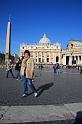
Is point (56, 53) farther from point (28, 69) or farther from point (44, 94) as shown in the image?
point (28, 69)

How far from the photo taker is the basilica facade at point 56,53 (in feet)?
425

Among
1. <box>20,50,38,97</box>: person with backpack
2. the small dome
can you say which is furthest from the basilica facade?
<box>20,50,38,97</box>: person with backpack

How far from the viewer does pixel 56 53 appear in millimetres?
136500

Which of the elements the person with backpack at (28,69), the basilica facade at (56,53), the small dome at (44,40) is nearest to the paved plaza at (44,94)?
the person with backpack at (28,69)

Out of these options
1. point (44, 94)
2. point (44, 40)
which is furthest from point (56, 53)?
point (44, 94)

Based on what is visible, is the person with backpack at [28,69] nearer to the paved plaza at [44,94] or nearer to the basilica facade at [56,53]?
the paved plaza at [44,94]

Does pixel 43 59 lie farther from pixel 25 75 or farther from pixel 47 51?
pixel 25 75

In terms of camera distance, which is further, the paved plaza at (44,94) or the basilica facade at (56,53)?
the basilica facade at (56,53)

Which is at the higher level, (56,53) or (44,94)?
(56,53)

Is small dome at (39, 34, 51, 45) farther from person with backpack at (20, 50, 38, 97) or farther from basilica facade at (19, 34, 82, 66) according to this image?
person with backpack at (20, 50, 38, 97)

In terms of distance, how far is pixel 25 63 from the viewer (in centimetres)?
938

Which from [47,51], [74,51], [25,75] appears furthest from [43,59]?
[25,75]

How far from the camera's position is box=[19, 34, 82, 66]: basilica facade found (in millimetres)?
129500

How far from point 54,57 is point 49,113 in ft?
427
